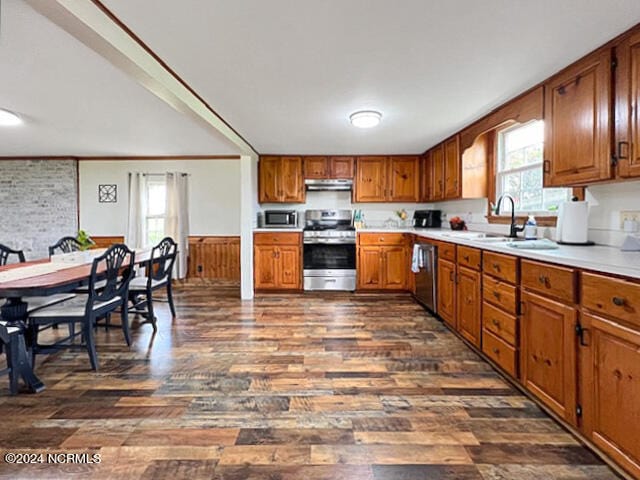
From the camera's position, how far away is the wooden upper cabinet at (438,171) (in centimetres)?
447

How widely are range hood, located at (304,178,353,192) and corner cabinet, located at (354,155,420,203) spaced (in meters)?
0.16

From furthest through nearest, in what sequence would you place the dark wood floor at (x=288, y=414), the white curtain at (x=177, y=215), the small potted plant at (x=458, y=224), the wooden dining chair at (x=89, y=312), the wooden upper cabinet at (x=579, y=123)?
1. the white curtain at (x=177, y=215)
2. the small potted plant at (x=458, y=224)
3. the wooden dining chair at (x=89, y=312)
4. the wooden upper cabinet at (x=579, y=123)
5. the dark wood floor at (x=288, y=414)

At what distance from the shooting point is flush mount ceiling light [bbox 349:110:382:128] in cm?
314

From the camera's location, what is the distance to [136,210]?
223 inches

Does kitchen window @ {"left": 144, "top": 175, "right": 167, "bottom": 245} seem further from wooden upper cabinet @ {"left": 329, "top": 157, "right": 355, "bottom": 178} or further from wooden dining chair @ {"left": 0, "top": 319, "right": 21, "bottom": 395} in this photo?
wooden dining chair @ {"left": 0, "top": 319, "right": 21, "bottom": 395}

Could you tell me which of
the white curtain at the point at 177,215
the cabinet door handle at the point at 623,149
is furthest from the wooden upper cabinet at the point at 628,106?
the white curtain at the point at 177,215

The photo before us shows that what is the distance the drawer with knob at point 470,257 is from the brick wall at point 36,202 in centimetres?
606

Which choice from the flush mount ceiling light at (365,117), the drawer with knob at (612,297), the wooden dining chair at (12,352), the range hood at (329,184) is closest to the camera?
the drawer with knob at (612,297)

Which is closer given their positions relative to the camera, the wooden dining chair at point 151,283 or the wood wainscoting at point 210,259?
the wooden dining chair at point 151,283

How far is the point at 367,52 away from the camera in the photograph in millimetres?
2061

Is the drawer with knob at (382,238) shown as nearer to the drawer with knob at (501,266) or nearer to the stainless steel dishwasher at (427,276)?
the stainless steel dishwasher at (427,276)

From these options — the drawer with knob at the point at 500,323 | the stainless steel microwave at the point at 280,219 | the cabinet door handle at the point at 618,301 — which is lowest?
the drawer with knob at the point at 500,323

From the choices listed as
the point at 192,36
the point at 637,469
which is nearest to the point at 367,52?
the point at 192,36

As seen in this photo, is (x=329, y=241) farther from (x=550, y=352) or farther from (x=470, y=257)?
(x=550, y=352)
